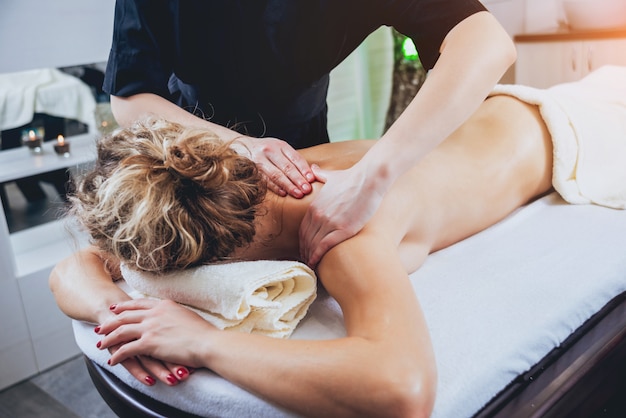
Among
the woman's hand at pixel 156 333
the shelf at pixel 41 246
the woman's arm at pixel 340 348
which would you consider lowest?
the shelf at pixel 41 246

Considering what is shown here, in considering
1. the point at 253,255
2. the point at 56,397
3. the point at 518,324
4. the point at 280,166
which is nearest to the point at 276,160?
the point at 280,166

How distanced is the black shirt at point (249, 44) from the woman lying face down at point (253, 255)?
26cm

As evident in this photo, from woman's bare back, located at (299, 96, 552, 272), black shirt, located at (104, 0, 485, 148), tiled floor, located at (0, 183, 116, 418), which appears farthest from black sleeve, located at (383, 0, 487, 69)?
tiled floor, located at (0, 183, 116, 418)

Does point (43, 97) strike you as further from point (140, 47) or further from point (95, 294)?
point (95, 294)

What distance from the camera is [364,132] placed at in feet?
13.1

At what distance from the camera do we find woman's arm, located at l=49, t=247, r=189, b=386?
1084 mm

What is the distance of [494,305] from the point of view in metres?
1.21

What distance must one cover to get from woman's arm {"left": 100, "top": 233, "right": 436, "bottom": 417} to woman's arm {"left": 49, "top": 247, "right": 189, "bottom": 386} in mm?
27

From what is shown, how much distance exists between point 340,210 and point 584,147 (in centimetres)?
93

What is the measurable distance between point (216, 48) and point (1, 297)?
1362 mm

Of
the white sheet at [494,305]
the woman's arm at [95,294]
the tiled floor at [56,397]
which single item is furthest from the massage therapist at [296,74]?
the tiled floor at [56,397]

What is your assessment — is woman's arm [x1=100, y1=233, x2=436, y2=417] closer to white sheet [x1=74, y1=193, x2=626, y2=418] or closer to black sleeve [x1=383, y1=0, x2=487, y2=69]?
white sheet [x1=74, y1=193, x2=626, y2=418]

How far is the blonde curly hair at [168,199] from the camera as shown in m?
1.12

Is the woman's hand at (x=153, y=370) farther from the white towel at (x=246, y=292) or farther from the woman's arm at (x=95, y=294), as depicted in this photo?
the white towel at (x=246, y=292)
